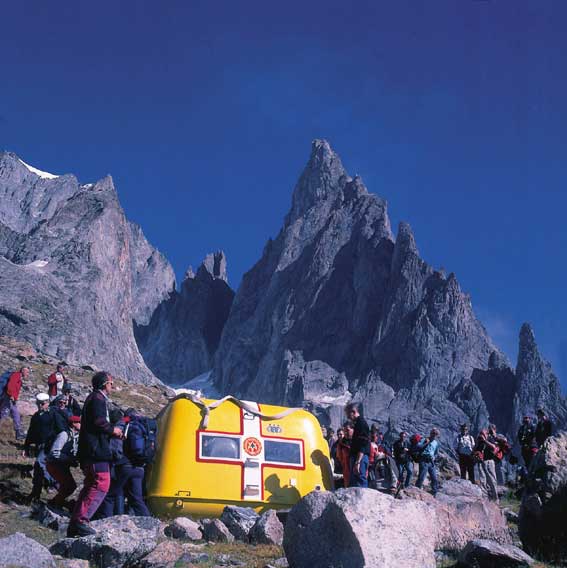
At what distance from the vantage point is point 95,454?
1009 cm

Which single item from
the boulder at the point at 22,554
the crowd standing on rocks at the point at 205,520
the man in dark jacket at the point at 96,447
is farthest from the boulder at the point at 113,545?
the man in dark jacket at the point at 96,447

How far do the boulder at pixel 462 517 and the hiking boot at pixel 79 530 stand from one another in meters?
5.18

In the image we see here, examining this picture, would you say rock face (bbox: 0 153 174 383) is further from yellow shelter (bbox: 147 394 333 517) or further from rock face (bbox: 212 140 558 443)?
yellow shelter (bbox: 147 394 333 517)

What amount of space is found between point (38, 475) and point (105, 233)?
554 feet

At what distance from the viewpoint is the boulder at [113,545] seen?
8.30 m

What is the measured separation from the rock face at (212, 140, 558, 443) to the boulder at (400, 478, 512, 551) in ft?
406

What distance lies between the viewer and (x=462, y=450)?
2039 cm

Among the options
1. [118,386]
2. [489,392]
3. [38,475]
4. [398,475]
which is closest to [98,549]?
[38,475]

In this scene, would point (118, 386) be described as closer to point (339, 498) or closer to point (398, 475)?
point (398, 475)

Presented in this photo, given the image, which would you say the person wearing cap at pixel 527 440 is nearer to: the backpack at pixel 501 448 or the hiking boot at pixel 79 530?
the backpack at pixel 501 448

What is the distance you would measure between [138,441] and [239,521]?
90.9 inches

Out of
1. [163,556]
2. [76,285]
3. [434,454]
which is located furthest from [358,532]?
[76,285]

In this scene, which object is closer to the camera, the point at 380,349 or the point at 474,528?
the point at 474,528

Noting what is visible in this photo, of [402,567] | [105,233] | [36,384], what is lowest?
[402,567]
